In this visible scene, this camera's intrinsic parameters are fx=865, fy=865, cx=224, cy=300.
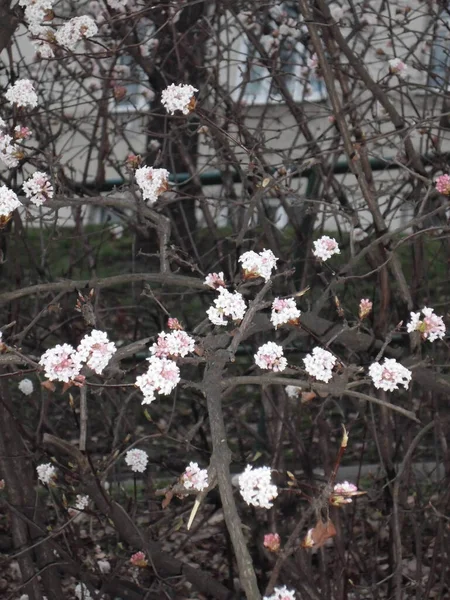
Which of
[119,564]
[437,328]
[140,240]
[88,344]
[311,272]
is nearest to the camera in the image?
[88,344]

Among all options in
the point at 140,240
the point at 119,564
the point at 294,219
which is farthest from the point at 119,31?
the point at 119,564

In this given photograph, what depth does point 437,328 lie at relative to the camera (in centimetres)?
207

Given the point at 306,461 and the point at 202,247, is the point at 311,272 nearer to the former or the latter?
the point at 306,461

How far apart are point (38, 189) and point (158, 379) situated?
86cm

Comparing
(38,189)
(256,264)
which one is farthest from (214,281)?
(38,189)

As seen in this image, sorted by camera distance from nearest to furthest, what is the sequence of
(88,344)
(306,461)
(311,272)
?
(88,344), (306,461), (311,272)

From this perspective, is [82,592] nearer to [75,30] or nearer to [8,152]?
[8,152]

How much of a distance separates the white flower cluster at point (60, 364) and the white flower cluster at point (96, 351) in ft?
0.06

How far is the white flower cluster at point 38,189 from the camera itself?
7.53 feet

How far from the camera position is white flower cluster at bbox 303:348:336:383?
181 cm

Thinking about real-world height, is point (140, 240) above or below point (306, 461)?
above

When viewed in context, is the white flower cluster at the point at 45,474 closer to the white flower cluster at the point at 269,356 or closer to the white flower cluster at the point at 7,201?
the white flower cluster at the point at 7,201

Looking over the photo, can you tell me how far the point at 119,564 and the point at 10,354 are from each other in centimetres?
102

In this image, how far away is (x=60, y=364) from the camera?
175cm
